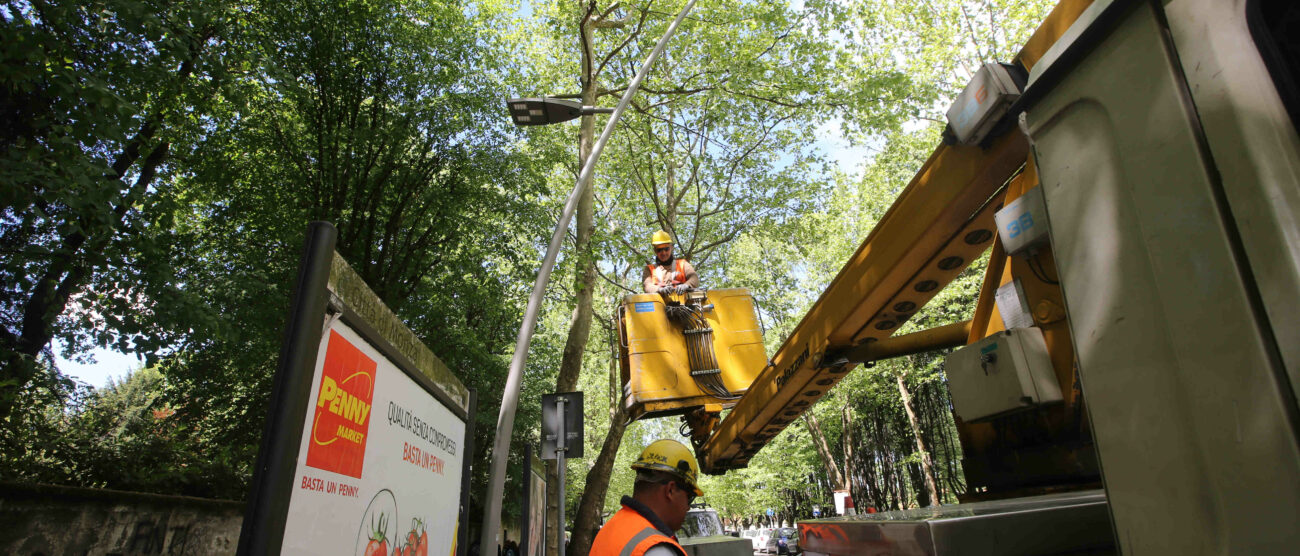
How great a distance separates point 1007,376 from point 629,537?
63.6 inches

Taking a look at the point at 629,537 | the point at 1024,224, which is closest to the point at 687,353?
the point at 629,537

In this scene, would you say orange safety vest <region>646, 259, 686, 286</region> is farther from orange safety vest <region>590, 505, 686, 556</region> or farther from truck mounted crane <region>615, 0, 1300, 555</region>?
truck mounted crane <region>615, 0, 1300, 555</region>

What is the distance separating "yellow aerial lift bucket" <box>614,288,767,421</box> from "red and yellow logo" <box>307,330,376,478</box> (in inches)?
226

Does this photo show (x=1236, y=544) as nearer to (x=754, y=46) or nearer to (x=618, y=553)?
(x=618, y=553)

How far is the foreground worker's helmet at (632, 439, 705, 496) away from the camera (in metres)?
3.16

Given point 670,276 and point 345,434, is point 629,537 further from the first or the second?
point 670,276

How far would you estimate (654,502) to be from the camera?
10.6ft

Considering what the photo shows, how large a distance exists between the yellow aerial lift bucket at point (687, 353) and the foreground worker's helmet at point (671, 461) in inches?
187

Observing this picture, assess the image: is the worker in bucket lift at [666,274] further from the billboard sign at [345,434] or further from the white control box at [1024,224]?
the white control box at [1024,224]

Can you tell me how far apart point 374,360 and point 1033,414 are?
292cm

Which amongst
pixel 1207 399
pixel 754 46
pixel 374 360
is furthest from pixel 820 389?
pixel 754 46

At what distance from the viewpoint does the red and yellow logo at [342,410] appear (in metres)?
2.07

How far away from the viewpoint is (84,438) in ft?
28.0

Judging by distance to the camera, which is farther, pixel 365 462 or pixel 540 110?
pixel 540 110
